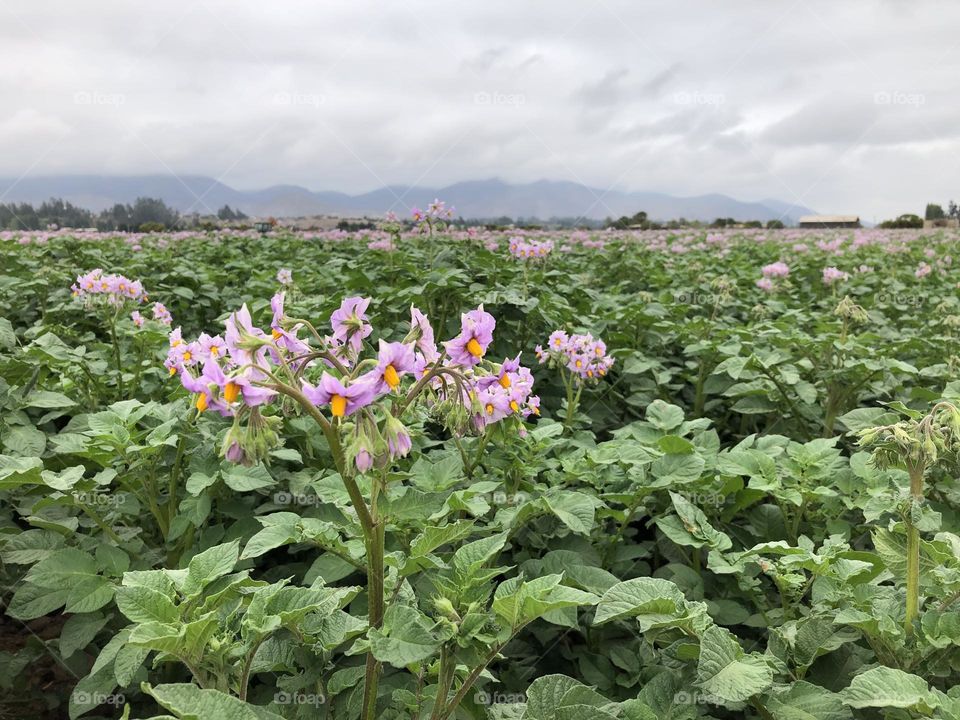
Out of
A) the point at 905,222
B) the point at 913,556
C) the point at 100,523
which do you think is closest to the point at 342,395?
the point at 913,556

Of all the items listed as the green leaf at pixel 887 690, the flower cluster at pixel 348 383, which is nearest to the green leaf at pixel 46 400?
the flower cluster at pixel 348 383

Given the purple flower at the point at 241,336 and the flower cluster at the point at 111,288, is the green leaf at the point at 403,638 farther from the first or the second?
the flower cluster at the point at 111,288

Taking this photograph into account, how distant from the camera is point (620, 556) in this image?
2.41 metres

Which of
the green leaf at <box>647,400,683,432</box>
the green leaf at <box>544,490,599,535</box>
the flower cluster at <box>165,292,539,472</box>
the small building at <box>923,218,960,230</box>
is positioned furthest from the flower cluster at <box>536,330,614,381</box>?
the small building at <box>923,218,960,230</box>

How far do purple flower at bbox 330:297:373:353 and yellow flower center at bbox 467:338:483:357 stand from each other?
0.21 meters

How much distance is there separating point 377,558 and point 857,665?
4.41 feet

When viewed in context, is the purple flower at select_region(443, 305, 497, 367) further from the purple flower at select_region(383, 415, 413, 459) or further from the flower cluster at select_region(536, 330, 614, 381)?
the flower cluster at select_region(536, 330, 614, 381)

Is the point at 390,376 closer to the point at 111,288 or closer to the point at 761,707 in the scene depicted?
the point at 761,707

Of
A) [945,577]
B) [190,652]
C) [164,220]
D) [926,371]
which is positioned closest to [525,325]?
[926,371]

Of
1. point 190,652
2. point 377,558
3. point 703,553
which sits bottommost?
point 703,553

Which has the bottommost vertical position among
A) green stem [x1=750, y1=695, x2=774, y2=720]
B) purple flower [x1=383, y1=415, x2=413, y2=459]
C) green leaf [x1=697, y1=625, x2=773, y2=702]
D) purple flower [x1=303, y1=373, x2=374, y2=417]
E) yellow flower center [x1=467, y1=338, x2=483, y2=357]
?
green stem [x1=750, y1=695, x2=774, y2=720]

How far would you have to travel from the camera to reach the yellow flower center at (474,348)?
139 cm

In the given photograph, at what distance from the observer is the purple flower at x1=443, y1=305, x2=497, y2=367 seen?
139 centimetres

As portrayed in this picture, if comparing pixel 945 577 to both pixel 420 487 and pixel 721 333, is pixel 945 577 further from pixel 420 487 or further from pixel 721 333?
pixel 721 333
